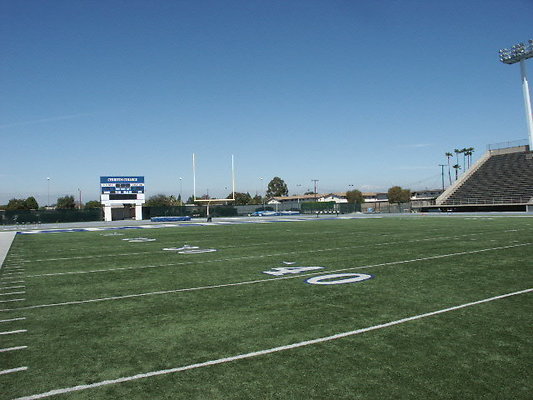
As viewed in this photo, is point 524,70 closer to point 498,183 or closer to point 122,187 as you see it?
point 498,183

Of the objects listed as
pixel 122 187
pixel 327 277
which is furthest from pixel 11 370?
pixel 122 187

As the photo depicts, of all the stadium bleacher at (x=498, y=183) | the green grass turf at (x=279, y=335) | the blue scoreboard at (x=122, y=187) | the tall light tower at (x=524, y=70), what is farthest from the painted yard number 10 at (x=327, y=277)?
the blue scoreboard at (x=122, y=187)

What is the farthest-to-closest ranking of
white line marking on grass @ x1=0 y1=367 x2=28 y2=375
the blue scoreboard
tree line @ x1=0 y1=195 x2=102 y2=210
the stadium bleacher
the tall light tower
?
1. tree line @ x1=0 y1=195 x2=102 y2=210
2. the blue scoreboard
3. the stadium bleacher
4. the tall light tower
5. white line marking on grass @ x1=0 y1=367 x2=28 y2=375

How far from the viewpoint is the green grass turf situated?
389 cm

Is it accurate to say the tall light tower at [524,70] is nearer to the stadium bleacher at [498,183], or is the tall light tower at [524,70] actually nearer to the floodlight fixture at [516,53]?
the floodlight fixture at [516,53]

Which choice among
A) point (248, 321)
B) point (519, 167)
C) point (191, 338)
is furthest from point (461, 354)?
point (519, 167)

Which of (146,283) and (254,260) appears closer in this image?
(146,283)

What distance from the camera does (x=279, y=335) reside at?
17.4 feet

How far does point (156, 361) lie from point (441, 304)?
445 cm

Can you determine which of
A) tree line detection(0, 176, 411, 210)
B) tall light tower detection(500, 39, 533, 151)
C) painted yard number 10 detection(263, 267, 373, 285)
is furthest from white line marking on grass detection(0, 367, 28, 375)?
tree line detection(0, 176, 411, 210)

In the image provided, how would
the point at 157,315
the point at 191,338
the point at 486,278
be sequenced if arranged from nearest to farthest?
1. the point at 191,338
2. the point at 157,315
3. the point at 486,278

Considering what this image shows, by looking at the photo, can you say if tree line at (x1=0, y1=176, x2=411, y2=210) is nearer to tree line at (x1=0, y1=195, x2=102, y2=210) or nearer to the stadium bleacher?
tree line at (x1=0, y1=195, x2=102, y2=210)

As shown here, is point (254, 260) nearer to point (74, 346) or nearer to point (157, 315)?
point (157, 315)

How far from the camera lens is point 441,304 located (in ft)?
21.9
